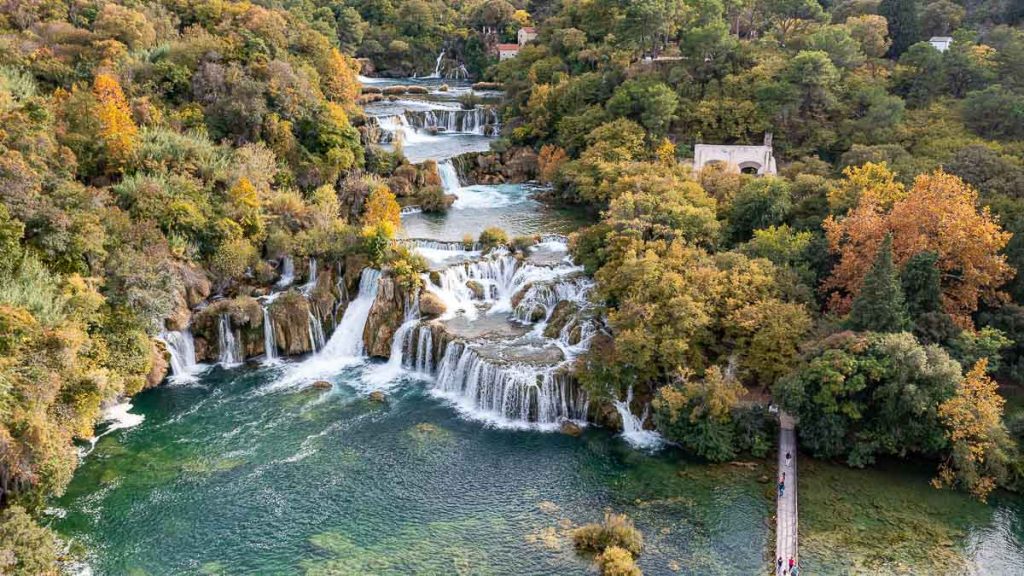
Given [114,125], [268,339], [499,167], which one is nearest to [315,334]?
[268,339]

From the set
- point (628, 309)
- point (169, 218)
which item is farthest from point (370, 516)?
point (169, 218)

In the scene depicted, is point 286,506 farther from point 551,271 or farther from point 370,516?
point 551,271

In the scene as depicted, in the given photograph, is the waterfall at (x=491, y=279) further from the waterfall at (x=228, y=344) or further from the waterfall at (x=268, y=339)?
the waterfall at (x=228, y=344)

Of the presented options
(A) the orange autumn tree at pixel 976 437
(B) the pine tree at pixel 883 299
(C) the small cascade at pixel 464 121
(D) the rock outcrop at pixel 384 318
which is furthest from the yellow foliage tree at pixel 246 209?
(A) the orange autumn tree at pixel 976 437

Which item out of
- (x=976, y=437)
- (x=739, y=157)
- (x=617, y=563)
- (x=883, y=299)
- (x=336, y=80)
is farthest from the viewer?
(x=336, y=80)

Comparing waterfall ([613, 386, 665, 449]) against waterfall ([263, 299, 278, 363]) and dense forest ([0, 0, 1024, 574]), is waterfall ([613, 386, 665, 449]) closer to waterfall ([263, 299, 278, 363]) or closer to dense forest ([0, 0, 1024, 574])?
dense forest ([0, 0, 1024, 574])

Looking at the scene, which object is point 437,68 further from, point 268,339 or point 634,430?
point 634,430
